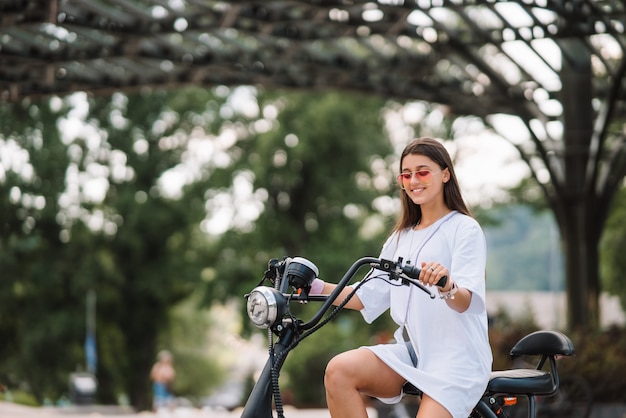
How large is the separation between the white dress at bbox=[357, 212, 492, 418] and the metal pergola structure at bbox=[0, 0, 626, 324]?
10.7 m

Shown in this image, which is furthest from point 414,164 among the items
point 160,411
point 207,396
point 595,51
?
point 207,396

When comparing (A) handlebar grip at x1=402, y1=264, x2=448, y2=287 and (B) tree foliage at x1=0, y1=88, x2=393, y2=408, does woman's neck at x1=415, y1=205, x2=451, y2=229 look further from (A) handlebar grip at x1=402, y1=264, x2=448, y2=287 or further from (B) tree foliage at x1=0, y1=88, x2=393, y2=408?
(B) tree foliage at x1=0, y1=88, x2=393, y2=408

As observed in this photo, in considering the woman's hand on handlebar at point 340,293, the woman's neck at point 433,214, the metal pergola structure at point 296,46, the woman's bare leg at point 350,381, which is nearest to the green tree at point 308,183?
the metal pergola structure at point 296,46

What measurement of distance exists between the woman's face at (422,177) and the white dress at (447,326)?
12 cm

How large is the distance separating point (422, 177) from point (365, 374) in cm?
80

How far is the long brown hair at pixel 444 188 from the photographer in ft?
15.1

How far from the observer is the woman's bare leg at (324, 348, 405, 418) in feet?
14.0

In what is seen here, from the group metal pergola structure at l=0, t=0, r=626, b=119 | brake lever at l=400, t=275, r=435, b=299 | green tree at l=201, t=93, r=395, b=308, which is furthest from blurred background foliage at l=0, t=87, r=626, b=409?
brake lever at l=400, t=275, r=435, b=299

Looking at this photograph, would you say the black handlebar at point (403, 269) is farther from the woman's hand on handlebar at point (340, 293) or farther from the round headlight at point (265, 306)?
the woman's hand on handlebar at point (340, 293)

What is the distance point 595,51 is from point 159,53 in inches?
257

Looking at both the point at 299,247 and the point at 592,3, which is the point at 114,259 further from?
the point at 592,3

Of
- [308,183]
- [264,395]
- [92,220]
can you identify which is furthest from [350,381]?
[92,220]

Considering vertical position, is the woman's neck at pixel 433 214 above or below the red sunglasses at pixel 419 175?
below

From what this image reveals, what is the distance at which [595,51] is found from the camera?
53.4 feet
